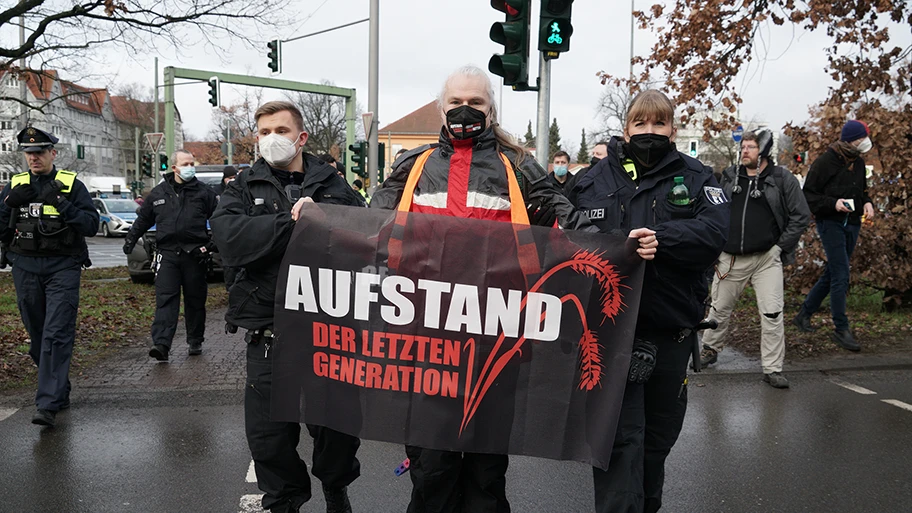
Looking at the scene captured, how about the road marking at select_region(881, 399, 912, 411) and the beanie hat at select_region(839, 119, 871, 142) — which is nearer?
the road marking at select_region(881, 399, 912, 411)

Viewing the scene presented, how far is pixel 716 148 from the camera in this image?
6775cm

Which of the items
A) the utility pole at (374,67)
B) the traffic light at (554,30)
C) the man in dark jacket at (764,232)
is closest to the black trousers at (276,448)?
the man in dark jacket at (764,232)

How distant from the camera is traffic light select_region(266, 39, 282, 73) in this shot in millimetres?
22578

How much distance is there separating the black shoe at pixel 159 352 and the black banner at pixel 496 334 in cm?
479

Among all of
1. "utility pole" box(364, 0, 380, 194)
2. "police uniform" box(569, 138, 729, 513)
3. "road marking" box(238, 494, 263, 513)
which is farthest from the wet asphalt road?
"utility pole" box(364, 0, 380, 194)

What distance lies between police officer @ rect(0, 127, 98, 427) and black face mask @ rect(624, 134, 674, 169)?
157 inches

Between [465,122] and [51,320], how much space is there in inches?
150

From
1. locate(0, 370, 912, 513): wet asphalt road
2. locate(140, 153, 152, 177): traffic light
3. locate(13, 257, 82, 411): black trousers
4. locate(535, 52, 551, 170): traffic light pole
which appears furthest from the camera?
locate(140, 153, 152, 177): traffic light

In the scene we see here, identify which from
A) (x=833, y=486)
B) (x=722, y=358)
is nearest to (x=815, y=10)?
(x=722, y=358)

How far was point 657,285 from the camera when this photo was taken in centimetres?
321

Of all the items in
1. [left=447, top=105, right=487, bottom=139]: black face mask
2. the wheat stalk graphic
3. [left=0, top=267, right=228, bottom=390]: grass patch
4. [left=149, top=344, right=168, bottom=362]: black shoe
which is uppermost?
[left=447, top=105, right=487, bottom=139]: black face mask

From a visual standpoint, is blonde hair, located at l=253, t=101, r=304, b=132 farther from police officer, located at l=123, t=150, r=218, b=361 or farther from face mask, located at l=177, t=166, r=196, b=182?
face mask, located at l=177, t=166, r=196, b=182

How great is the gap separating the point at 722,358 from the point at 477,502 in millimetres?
5035

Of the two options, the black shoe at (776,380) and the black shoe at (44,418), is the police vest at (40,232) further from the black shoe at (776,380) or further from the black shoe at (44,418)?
the black shoe at (776,380)
